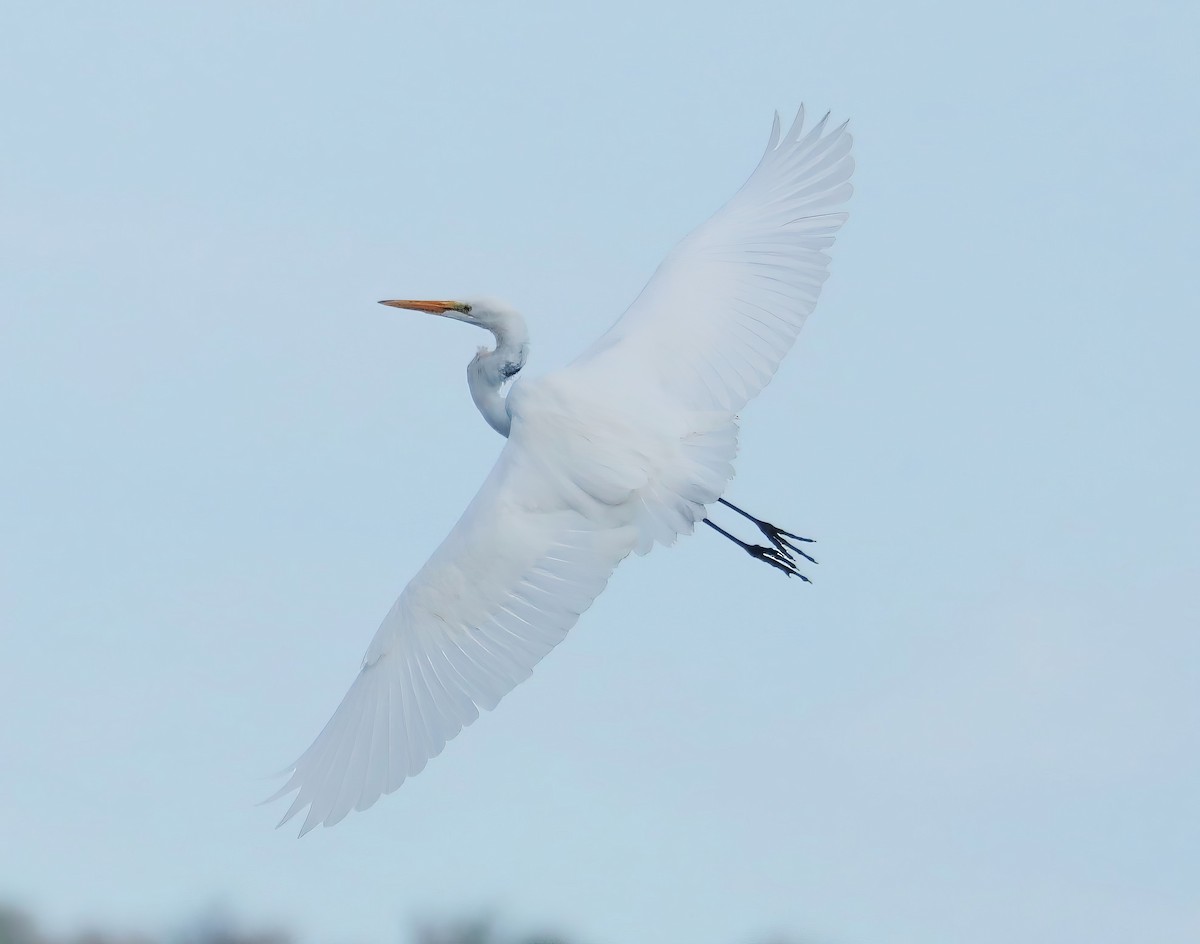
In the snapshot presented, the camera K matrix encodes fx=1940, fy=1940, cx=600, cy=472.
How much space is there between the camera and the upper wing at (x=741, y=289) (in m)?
8.64

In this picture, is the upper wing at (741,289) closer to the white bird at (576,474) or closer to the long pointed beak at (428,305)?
the white bird at (576,474)

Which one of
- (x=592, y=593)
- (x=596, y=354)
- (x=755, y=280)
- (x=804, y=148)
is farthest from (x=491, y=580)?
(x=804, y=148)

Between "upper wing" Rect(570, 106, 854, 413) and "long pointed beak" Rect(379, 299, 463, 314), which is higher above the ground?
"upper wing" Rect(570, 106, 854, 413)

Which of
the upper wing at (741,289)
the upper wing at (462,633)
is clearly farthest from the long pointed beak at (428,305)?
the upper wing at (462,633)

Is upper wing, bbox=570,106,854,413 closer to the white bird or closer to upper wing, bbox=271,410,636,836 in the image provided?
the white bird

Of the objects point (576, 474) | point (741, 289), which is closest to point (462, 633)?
point (576, 474)

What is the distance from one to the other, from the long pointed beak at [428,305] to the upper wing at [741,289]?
2.18 ft

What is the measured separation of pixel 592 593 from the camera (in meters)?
7.43

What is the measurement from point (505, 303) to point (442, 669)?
84.2 inches

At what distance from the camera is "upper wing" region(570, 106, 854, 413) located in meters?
8.64

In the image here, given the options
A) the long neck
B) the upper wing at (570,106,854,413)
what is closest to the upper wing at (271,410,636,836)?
the upper wing at (570,106,854,413)

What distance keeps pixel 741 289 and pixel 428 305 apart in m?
1.46

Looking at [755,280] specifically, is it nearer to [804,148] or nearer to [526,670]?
[804,148]

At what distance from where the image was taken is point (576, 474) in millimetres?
7797
